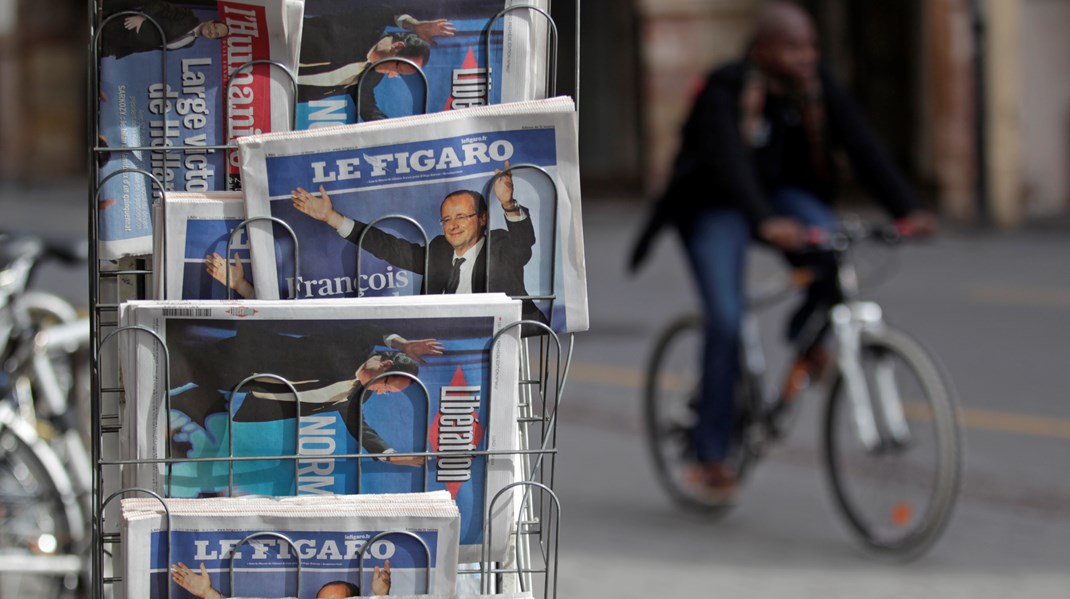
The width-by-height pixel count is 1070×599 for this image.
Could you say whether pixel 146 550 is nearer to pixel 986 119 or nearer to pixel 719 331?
pixel 719 331

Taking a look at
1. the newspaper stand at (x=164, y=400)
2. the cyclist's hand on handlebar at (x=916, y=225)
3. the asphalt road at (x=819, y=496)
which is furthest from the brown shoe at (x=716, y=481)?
the newspaper stand at (x=164, y=400)

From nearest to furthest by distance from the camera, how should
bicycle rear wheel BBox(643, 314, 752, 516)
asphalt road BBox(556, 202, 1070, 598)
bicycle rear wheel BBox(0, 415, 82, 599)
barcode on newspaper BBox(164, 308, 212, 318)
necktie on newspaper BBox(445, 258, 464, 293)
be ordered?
1. barcode on newspaper BBox(164, 308, 212, 318)
2. necktie on newspaper BBox(445, 258, 464, 293)
3. bicycle rear wheel BBox(0, 415, 82, 599)
4. asphalt road BBox(556, 202, 1070, 598)
5. bicycle rear wheel BBox(643, 314, 752, 516)

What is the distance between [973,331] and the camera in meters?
9.98

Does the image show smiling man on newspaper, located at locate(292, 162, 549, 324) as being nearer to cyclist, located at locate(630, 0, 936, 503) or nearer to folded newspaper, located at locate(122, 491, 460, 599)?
folded newspaper, located at locate(122, 491, 460, 599)

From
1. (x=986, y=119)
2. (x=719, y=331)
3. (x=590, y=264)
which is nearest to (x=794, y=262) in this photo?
(x=719, y=331)

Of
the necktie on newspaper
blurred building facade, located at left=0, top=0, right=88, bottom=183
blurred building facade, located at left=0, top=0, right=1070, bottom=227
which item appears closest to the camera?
the necktie on newspaper

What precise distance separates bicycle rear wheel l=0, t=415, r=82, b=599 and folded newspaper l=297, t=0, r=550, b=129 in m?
2.12

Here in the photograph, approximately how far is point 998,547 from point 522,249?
11.9ft

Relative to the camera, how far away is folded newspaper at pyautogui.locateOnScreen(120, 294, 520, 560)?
2.00m

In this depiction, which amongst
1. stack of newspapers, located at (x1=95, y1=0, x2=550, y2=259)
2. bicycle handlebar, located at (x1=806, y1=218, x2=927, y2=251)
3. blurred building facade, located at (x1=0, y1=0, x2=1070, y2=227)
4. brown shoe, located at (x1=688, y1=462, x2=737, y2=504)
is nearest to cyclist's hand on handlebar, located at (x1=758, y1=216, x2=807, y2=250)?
bicycle handlebar, located at (x1=806, y1=218, x2=927, y2=251)

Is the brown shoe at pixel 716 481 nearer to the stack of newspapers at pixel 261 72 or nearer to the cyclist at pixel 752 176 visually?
the cyclist at pixel 752 176

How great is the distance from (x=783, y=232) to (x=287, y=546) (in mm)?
3294

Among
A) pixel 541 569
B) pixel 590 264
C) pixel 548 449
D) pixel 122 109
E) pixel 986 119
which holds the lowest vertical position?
pixel 541 569

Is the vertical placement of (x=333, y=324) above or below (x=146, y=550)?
above
